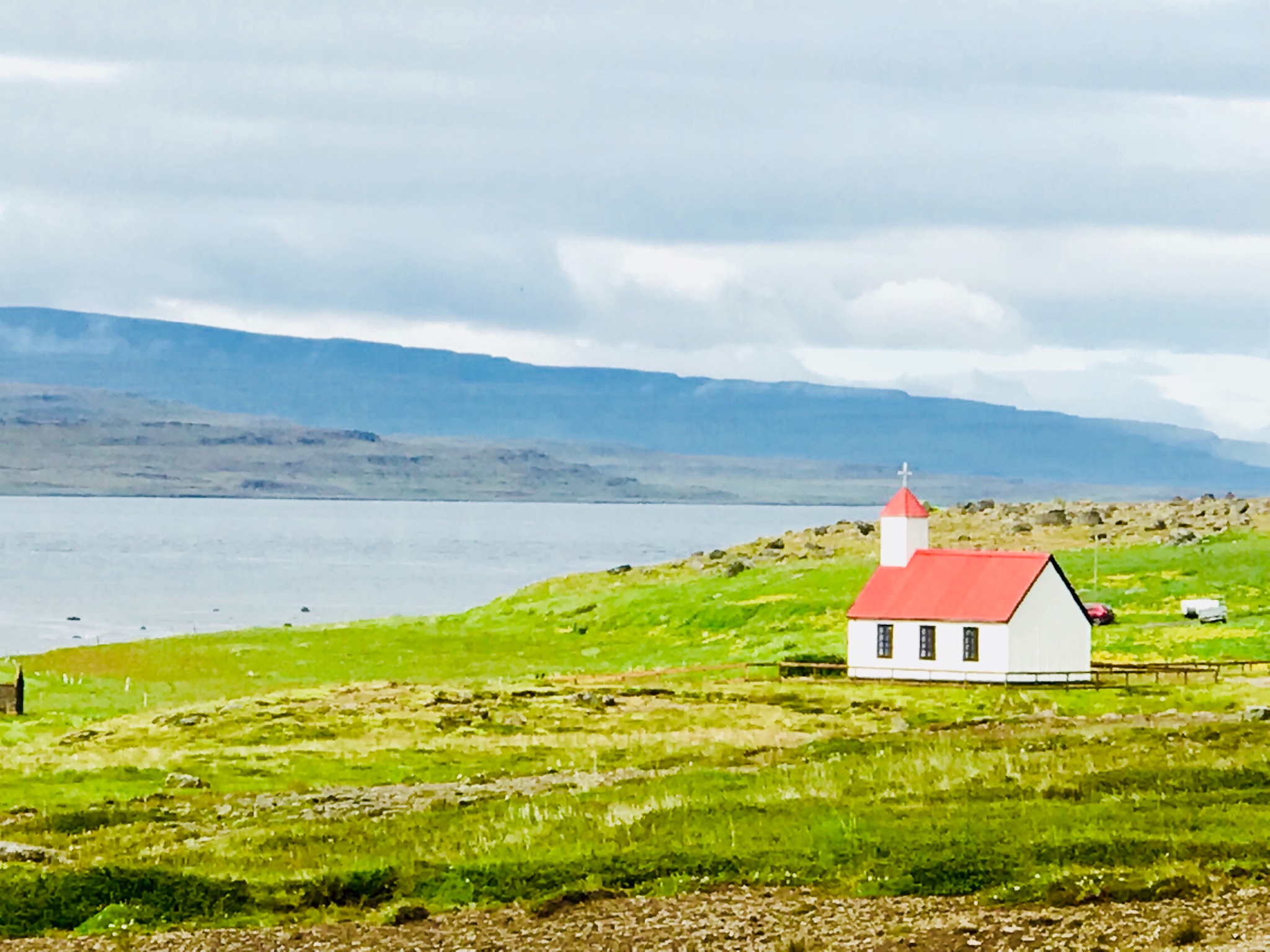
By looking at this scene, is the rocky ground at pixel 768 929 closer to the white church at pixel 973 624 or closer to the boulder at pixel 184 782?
the boulder at pixel 184 782

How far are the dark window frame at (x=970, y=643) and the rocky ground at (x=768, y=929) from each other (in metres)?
50.3

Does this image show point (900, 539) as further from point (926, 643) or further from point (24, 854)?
point (24, 854)

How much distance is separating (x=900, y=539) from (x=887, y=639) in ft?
20.8

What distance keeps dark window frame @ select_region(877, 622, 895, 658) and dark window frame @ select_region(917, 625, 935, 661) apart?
1058 mm

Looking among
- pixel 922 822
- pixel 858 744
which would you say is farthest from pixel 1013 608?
pixel 922 822

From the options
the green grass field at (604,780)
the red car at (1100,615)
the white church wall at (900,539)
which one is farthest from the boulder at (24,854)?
the red car at (1100,615)

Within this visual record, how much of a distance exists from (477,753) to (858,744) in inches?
463

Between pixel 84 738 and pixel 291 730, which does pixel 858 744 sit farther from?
pixel 84 738

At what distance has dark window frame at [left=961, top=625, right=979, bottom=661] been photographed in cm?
7731

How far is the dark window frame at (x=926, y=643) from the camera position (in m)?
78.4

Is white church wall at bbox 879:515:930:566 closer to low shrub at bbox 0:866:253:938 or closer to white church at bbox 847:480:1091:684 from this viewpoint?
white church at bbox 847:480:1091:684

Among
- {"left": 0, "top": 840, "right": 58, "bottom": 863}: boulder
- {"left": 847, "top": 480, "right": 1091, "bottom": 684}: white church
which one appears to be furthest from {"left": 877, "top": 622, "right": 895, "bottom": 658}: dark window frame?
{"left": 0, "top": 840, "right": 58, "bottom": 863}: boulder

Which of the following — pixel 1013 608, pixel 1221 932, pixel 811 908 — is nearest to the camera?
pixel 1221 932

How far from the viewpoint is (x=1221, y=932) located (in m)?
23.1
